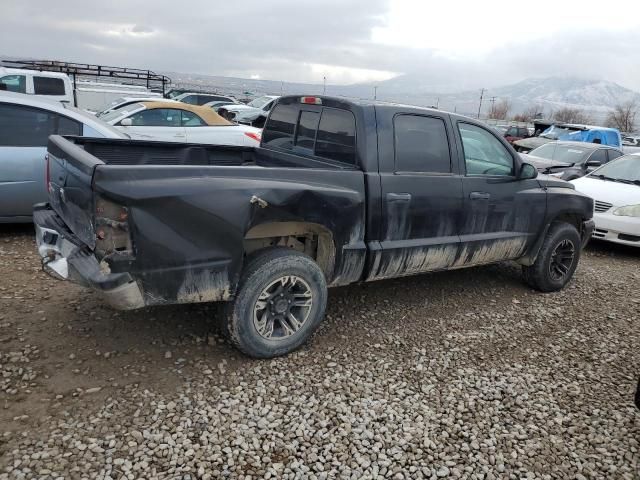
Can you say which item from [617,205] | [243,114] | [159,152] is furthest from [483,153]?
[243,114]

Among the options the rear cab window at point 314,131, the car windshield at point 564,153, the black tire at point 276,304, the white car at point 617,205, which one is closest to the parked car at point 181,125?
the rear cab window at point 314,131

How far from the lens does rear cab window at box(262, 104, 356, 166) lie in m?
4.10

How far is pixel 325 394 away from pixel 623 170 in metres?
7.82

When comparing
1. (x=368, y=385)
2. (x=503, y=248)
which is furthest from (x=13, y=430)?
(x=503, y=248)

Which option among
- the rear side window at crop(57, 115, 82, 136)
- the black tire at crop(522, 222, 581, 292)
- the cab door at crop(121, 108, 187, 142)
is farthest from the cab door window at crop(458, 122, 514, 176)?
the cab door at crop(121, 108, 187, 142)

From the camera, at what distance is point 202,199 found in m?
3.12

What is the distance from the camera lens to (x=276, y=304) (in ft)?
12.0

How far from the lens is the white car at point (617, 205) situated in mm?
7555

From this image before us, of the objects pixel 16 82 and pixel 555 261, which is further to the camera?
pixel 16 82

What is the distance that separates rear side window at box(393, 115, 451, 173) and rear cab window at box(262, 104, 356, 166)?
1.32ft

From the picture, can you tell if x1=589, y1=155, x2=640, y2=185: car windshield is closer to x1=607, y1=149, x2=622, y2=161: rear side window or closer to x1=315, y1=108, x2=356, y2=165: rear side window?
x1=607, y1=149, x2=622, y2=161: rear side window

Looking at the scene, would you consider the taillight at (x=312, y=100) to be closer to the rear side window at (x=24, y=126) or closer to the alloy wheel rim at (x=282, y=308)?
the alloy wheel rim at (x=282, y=308)

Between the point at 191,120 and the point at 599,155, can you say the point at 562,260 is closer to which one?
the point at 191,120

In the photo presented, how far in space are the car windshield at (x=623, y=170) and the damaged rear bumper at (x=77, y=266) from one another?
834 centimetres
